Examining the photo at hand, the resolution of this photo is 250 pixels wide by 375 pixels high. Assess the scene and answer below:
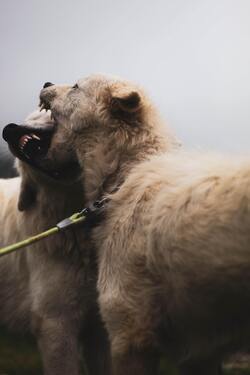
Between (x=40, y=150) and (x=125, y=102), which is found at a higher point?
(x=125, y=102)

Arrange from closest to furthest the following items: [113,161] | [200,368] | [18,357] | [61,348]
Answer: [200,368], [113,161], [61,348], [18,357]

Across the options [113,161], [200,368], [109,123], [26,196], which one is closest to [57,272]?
[26,196]

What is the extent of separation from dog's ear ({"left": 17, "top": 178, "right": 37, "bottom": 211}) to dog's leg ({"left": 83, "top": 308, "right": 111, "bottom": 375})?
4.13ft

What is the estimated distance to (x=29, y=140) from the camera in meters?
5.78

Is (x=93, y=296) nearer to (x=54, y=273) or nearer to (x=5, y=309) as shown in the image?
(x=54, y=273)

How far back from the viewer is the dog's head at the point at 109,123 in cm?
538

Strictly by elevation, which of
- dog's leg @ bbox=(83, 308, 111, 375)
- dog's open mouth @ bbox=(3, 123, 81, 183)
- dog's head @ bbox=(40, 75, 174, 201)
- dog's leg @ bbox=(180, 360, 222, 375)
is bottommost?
dog's leg @ bbox=(83, 308, 111, 375)

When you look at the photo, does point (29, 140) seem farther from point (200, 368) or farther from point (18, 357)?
point (18, 357)

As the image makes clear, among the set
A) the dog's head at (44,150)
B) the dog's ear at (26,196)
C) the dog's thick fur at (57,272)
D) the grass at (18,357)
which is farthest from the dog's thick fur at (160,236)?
the grass at (18,357)

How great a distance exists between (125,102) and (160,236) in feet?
5.06

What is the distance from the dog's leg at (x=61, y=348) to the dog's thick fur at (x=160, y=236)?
3.80ft

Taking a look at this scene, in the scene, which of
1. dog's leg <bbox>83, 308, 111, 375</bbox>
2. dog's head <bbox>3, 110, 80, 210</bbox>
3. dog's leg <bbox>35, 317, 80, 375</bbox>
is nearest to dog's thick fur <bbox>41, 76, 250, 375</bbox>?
dog's head <bbox>3, 110, 80, 210</bbox>

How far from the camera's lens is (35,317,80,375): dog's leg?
601 cm

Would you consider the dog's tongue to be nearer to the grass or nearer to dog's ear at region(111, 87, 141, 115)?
dog's ear at region(111, 87, 141, 115)
